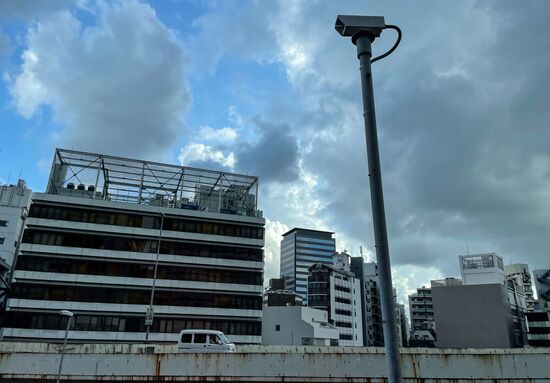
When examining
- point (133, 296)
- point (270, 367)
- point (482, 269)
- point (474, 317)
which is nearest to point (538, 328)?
point (482, 269)

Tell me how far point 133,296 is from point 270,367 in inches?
1862

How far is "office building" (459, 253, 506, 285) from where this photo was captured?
107812 mm

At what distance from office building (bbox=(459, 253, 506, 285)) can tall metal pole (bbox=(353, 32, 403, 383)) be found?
383 ft

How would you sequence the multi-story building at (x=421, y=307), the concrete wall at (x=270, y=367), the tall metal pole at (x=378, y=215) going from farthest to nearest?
the multi-story building at (x=421, y=307) → the concrete wall at (x=270, y=367) → the tall metal pole at (x=378, y=215)

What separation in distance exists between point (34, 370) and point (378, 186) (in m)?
13.7

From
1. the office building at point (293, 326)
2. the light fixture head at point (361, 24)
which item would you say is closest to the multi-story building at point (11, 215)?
the office building at point (293, 326)

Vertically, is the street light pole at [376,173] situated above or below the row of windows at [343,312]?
below

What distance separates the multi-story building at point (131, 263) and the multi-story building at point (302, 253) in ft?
384

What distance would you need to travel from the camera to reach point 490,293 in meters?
96.5

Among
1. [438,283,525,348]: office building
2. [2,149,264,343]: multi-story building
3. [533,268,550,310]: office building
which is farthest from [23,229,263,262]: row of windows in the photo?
[533,268,550,310]: office building

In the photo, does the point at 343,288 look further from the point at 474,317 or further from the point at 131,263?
the point at 131,263

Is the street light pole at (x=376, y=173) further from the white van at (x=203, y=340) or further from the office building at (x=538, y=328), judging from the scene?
the office building at (x=538, y=328)

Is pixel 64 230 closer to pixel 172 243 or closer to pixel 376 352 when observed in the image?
pixel 172 243

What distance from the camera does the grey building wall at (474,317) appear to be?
9462 centimetres
